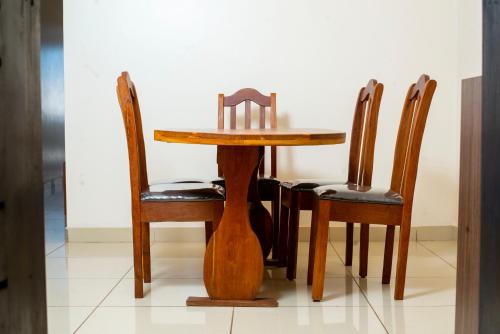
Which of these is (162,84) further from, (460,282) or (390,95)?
(460,282)

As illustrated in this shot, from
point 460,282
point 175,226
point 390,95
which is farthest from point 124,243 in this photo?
point 460,282

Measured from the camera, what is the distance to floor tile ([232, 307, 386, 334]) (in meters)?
2.11

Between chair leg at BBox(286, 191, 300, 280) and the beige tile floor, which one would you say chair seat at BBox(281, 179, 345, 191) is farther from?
the beige tile floor

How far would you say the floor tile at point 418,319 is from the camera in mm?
2090

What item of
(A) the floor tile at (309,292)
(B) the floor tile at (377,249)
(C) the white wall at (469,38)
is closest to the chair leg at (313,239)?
(A) the floor tile at (309,292)

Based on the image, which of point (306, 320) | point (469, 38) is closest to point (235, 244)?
point (306, 320)

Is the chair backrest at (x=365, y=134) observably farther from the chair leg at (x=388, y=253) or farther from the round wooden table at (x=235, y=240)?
the round wooden table at (x=235, y=240)

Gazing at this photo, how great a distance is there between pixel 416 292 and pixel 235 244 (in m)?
0.89

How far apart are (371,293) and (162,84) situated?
72.8 inches

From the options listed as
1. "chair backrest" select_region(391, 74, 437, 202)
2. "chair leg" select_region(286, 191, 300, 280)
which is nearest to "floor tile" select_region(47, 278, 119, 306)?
"chair leg" select_region(286, 191, 300, 280)

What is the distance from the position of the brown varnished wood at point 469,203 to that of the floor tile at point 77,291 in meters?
1.79

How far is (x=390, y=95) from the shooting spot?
11.9ft

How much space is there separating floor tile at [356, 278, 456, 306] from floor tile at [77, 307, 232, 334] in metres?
0.68

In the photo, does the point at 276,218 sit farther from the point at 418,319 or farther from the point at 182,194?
the point at 418,319
